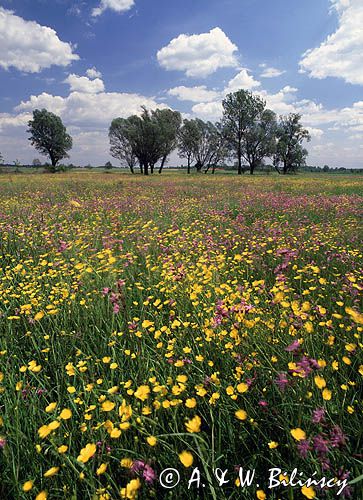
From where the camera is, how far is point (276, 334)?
7.25 feet

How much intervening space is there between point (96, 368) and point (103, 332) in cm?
36

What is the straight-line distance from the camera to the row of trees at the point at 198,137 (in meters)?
54.2

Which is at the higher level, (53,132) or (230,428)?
(53,132)

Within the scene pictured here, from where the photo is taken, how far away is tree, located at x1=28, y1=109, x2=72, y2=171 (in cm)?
6881

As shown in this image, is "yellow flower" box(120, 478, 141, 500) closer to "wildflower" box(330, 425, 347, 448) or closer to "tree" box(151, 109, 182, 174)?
"wildflower" box(330, 425, 347, 448)

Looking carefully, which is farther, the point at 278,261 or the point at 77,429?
the point at 278,261

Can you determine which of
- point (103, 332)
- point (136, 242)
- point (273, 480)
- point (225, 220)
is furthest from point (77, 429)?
point (225, 220)

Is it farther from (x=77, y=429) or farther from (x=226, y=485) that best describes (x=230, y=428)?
(x=77, y=429)

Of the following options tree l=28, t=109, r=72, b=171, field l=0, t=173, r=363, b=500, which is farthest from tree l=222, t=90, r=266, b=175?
field l=0, t=173, r=363, b=500

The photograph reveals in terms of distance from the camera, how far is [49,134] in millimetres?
70375

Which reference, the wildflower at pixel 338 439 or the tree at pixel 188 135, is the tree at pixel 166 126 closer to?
the tree at pixel 188 135

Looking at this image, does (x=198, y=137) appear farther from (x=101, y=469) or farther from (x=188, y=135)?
(x=101, y=469)

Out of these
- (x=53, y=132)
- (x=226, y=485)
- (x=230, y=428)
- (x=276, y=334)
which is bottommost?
(x=226, y=485)
